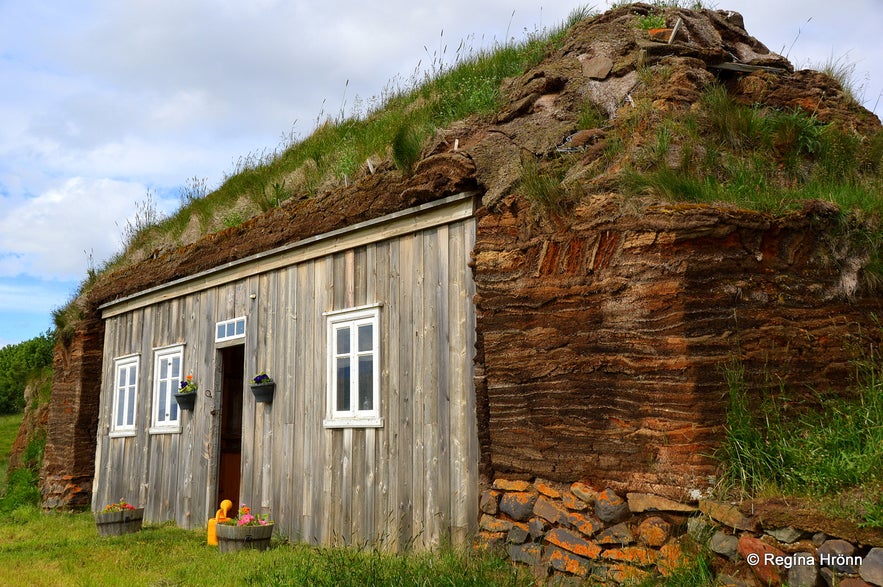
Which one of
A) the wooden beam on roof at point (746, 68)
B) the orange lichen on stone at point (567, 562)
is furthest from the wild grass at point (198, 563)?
the wooden beam on roof at point (746, 68)

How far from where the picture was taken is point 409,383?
7.12 metres

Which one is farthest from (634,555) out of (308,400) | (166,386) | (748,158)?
(166,386)

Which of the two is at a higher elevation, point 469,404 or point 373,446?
point 469,404

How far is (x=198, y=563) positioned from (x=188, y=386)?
11.2 feet

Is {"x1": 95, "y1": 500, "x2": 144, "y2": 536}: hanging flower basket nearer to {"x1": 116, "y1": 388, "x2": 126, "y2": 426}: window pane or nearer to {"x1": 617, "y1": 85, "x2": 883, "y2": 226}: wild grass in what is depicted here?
{"x1": 116, "y1": 388, "x2": 126, "y2": 426}: window pane

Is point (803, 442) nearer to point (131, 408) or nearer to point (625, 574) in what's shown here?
point (625, 574)

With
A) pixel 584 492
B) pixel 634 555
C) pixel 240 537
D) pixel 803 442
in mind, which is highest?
pixel 803 442

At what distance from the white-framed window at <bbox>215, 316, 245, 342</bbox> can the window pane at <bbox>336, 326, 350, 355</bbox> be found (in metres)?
1.92

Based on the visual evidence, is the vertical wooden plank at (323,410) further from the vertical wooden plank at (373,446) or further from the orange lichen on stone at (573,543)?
the orange lichen on stone at (573,543)

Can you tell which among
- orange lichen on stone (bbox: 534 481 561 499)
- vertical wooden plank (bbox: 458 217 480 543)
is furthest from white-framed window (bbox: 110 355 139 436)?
orange lichen on stone (bbox: 534 481 561 499)

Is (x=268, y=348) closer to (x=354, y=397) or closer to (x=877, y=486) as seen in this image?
(x=354, y=397)

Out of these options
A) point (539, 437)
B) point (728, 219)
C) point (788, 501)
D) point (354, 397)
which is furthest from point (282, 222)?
point (788, 501)

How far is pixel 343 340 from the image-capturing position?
802 centimetres

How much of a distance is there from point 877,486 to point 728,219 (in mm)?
1861
